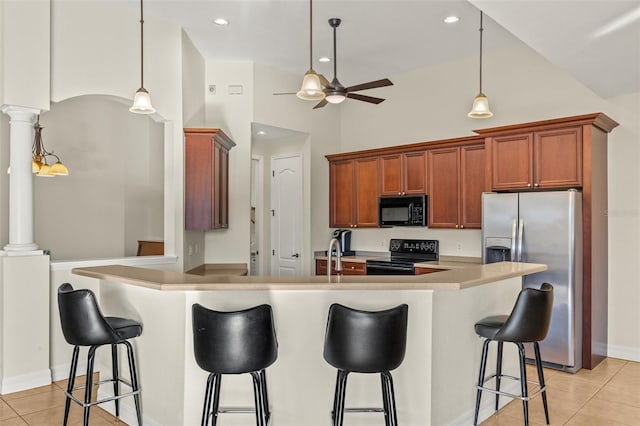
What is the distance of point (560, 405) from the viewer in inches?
137

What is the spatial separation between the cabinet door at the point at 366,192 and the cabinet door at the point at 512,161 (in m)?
1.75

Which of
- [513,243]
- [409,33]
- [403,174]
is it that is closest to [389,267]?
[403,174]

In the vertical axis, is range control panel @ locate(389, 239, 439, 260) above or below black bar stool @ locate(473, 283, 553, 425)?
above

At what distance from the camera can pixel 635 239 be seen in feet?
14.9

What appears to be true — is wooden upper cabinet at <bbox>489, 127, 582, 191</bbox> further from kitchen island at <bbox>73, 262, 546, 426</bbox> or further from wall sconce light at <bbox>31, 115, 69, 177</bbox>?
wall sconce light at <bbox>31, 115, 69, 177</bbox>

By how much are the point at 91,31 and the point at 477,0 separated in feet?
10.9

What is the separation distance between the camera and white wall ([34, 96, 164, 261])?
4914mm

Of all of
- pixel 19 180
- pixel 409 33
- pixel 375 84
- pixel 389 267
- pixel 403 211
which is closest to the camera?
pixel 19 180

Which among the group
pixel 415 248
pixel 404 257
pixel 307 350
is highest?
pixel 415 248

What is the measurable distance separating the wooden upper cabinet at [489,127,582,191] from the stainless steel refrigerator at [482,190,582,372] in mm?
218

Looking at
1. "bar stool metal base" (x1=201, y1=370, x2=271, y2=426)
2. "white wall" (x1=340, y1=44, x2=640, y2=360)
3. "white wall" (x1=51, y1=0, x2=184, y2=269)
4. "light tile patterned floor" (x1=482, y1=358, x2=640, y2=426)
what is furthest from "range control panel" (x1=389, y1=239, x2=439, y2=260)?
"bar stool metal base" (x1=201, y1=370, x2=271, y2=426)

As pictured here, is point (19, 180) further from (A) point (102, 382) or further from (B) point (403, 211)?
(B) point (403, 211)

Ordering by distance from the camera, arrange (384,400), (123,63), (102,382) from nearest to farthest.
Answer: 1. (384,400)
2. (102,382)
3. (123,63)

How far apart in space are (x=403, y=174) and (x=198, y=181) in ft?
8.32
